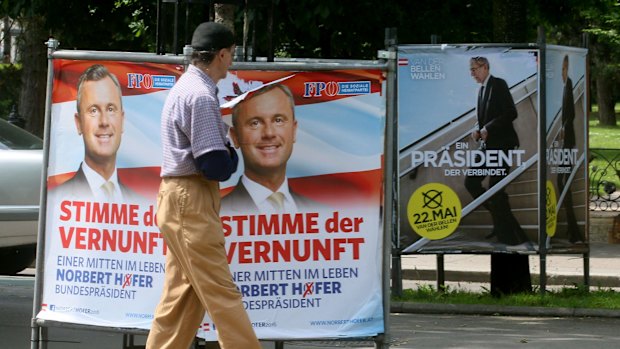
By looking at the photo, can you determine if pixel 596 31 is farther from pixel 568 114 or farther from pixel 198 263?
pixel 198 263

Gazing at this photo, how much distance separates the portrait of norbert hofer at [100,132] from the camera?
6.49m

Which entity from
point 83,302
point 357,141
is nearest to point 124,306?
point 83,302

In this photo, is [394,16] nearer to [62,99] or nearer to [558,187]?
[558,187]

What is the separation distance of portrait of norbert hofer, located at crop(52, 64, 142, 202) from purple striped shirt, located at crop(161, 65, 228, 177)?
44 cm

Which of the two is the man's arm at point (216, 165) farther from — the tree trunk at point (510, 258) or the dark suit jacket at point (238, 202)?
the tree trunk at point (510, 258)

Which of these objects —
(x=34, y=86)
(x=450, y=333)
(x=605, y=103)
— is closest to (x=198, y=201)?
(x=450, y=333)

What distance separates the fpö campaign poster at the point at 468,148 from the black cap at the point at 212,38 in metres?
4.92

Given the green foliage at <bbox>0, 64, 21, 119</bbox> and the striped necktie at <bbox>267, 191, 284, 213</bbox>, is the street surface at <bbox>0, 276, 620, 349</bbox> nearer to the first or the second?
the striped necktie at <bbox>267, 191, 284, 213</bbox>

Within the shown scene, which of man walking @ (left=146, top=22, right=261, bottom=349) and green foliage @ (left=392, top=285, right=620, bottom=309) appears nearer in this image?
man walking @ (left=146, top=22, right=261, bottom=349)

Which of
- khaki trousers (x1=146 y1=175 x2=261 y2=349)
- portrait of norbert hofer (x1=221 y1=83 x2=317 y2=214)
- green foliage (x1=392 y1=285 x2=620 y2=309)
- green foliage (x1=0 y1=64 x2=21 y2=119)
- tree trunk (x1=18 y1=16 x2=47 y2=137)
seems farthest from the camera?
green foliage (x1=0 y1=64 x2=21 y2=119)

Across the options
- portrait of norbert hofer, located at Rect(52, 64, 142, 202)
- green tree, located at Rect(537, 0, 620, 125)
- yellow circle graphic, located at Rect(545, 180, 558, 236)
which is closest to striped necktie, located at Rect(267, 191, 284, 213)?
portrait of norbert hofer, located at Rect(52, 64, 142, 202)

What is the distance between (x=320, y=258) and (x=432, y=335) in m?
3.12

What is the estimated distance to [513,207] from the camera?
11.0 m

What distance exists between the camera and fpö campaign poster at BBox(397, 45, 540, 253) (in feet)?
35.6
